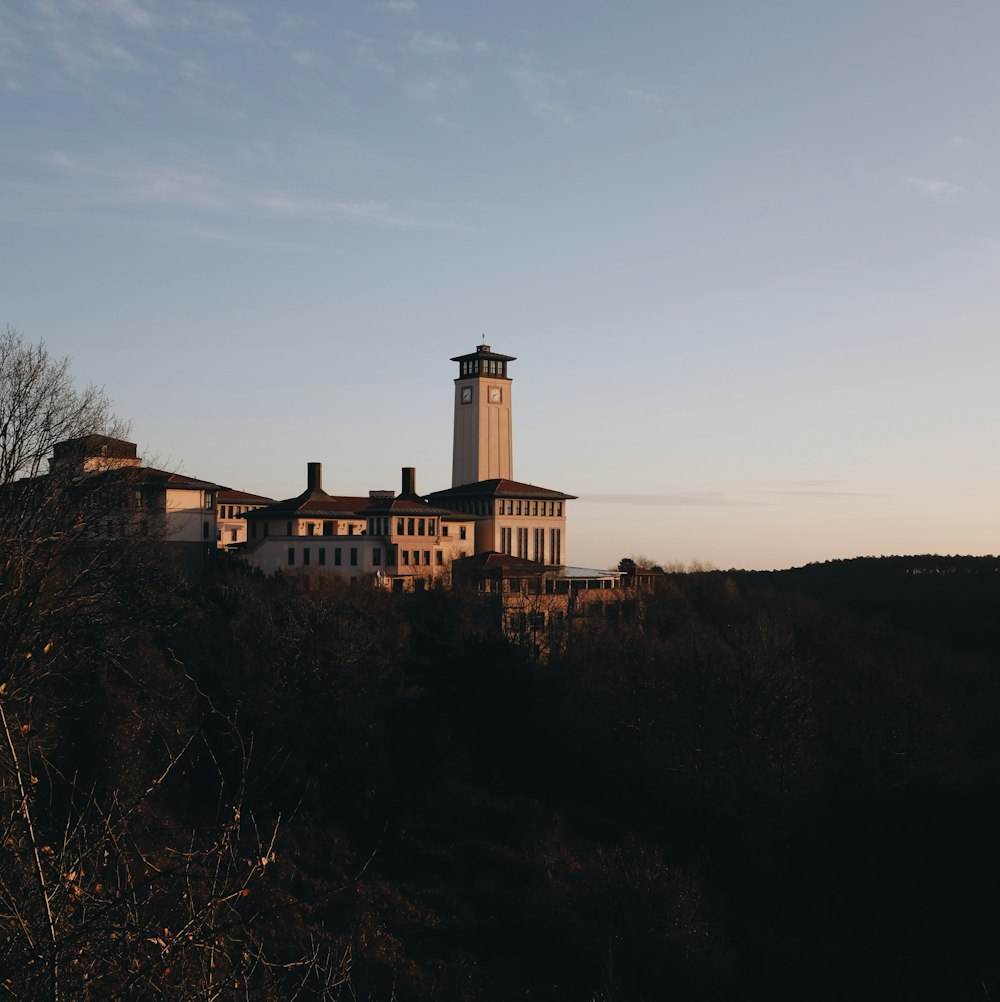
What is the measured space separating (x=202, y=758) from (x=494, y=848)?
11659 mm

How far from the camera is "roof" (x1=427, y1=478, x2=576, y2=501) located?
8694cm

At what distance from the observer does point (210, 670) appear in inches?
1841

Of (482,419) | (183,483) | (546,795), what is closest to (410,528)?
(183,483)

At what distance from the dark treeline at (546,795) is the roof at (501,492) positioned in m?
25.1

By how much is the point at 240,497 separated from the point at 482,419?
23413 mm

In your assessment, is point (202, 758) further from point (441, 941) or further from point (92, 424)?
point (92, 424)

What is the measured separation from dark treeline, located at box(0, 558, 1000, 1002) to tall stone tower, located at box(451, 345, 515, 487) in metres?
39.6

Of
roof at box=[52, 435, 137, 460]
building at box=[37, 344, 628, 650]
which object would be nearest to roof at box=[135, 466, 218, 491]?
building at box=[37, 344, 628, 650]

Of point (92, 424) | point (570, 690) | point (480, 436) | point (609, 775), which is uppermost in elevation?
point (480, 436)

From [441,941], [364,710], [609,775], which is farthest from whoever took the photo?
[609,775]

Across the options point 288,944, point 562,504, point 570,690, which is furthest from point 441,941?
point 562,504

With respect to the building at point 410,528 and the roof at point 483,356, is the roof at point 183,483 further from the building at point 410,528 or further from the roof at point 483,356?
the roof at point 483,356

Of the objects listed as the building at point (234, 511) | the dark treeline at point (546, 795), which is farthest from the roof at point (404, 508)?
the dark treeline at point (546, 795)

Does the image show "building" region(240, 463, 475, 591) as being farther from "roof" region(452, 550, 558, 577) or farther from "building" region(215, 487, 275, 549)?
"building" region(215, 487, 275, 549)
